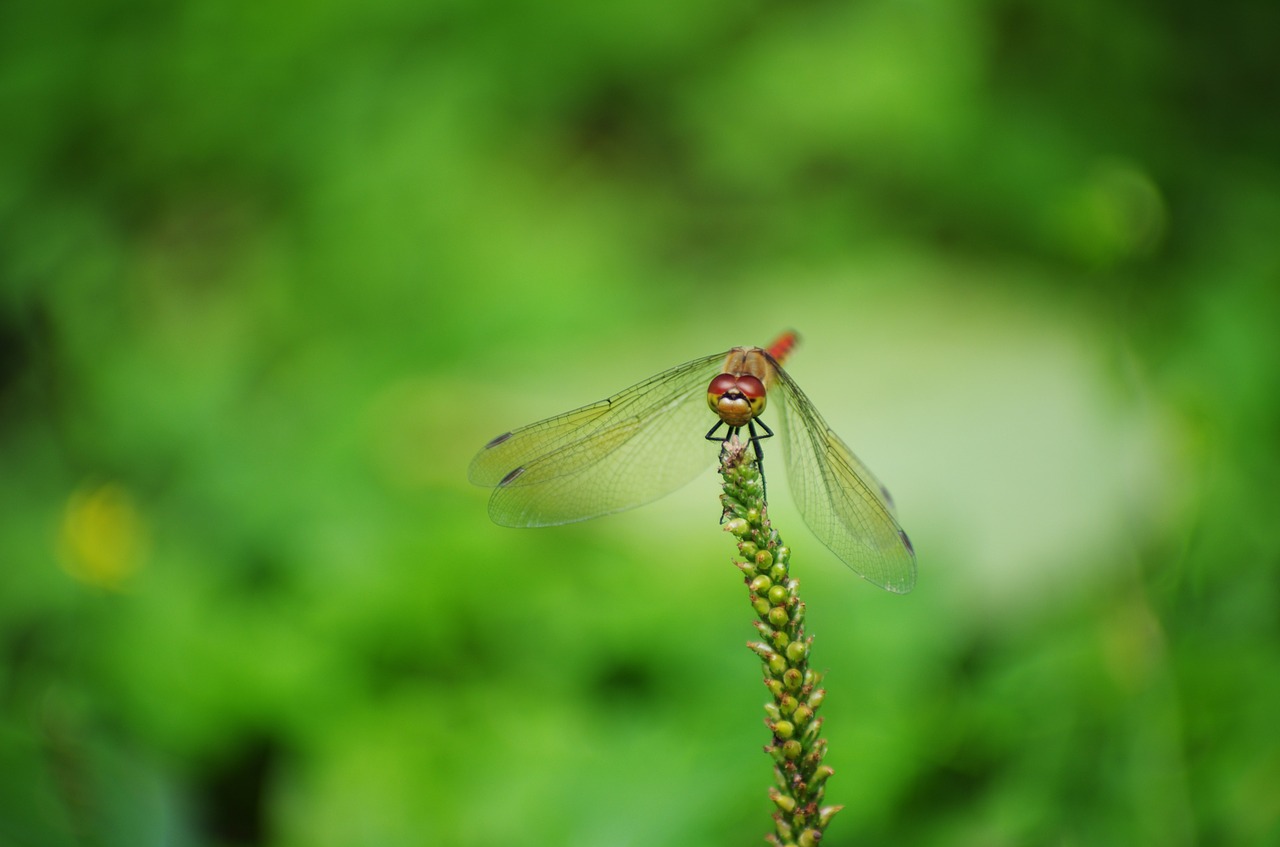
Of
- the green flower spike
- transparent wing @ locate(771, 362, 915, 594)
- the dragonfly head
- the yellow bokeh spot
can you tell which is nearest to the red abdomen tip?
transparent wing @ locate(771, 362, 915, 594)

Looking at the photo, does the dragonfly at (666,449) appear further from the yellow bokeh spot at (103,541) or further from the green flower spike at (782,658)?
the yellow bokeh spot at (103,541)

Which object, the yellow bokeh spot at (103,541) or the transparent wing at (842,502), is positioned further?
the yellow bokeh spot at (103,541)

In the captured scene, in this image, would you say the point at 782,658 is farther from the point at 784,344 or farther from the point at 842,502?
→ the point at 784,344

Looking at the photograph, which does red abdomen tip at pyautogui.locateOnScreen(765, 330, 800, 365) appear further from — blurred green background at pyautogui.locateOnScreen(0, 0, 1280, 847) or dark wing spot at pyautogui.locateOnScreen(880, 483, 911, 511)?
blurred green background at pyautogui.locateOnScreen(0, 0, 1280, 847)

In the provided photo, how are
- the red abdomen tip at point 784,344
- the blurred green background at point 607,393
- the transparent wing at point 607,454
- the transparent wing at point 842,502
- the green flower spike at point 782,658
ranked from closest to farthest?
1. the green flower spike at point 782,658
2. the transparent wing at point 842,502
3. the transparent wing at point 607,454
4. the red abdomen tip at point 784,344
5. the blurred green background at point 607,393

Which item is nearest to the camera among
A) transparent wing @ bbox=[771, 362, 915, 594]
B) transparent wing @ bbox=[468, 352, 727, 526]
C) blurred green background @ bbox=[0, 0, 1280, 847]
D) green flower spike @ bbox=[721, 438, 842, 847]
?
green flower spike @ bbox=[721, 438, 842, 847]

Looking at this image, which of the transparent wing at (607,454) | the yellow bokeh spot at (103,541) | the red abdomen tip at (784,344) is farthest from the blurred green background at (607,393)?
the red abdomen tip at (784,344)

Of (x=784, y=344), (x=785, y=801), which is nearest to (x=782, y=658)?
(x=785, y=801)
